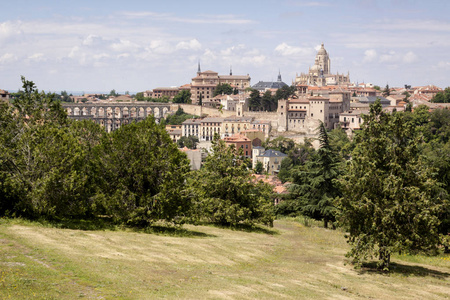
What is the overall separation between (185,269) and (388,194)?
819 centimetres

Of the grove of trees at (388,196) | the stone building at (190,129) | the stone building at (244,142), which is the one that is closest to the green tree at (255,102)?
the stone building at (190,129)

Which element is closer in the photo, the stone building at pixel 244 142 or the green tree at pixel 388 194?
the green tree at pixel 388 194

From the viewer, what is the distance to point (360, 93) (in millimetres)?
176000

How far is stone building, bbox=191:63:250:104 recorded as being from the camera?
170875 mm

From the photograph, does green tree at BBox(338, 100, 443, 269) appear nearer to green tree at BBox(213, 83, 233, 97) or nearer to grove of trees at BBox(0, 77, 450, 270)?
grove of trees at BBox(0, 77, 450, 270)

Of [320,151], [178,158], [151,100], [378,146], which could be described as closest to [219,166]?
[178,158]

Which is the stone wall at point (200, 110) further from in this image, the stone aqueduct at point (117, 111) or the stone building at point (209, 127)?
the stone building at point (209, 127)

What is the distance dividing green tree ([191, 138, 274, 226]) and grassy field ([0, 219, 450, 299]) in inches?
137

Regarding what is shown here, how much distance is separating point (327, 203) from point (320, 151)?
3492 millimetres

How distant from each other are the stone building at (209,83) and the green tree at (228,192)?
132447 mm

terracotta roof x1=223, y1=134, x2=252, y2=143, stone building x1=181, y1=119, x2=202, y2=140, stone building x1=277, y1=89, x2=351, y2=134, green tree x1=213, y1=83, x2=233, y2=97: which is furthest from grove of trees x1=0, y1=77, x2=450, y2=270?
green tree x1=213, y1=83, x2=233, y2=97

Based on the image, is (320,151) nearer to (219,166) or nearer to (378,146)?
(219,166)

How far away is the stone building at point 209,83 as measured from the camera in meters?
171

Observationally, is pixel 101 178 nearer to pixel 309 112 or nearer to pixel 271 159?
pixel 271 159
